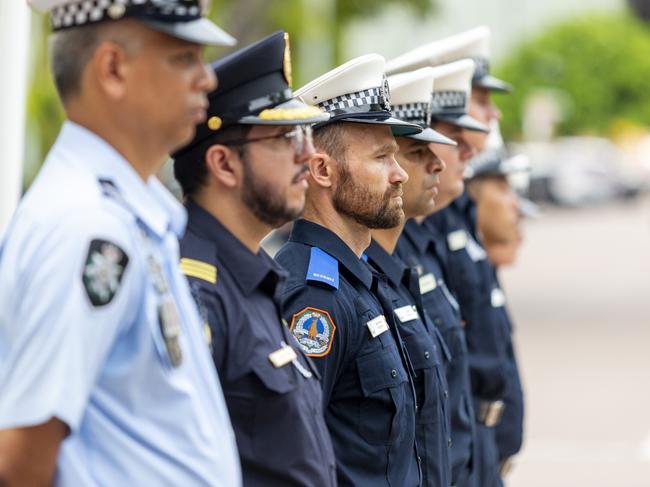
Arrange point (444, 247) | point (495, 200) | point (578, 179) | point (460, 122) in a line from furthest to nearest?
point (578, 179) < point (495, 200) < point (444, 247) < point (460, 122)

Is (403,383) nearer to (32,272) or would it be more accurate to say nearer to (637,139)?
(32,272)

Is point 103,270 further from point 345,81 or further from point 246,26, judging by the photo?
point 246,26

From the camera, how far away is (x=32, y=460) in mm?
2471

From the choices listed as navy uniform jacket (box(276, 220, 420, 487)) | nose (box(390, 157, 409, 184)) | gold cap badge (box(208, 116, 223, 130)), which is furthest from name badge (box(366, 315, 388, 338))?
gold cap badge (box(208, 116, 223, 130))

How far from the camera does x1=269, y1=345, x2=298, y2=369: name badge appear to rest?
10.3 feet

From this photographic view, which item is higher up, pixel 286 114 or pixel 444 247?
pixel 286 114

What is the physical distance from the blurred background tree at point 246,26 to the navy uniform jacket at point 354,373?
47.5 ft

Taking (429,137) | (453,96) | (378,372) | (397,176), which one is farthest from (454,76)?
(378,372)

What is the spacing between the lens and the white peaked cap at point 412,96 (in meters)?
4.92

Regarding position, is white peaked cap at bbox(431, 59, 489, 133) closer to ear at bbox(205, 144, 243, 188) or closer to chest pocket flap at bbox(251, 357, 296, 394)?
A: ear at bbox(205, 144, 243, 188)

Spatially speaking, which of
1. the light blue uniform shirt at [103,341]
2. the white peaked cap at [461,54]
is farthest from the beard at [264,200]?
the white peaked cap at [461,54]

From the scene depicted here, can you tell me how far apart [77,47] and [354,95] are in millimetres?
1761

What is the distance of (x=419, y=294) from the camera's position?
4.67 meters

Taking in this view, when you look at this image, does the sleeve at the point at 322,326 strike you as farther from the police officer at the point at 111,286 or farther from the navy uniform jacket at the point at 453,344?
the police officer at the point at 111,286
